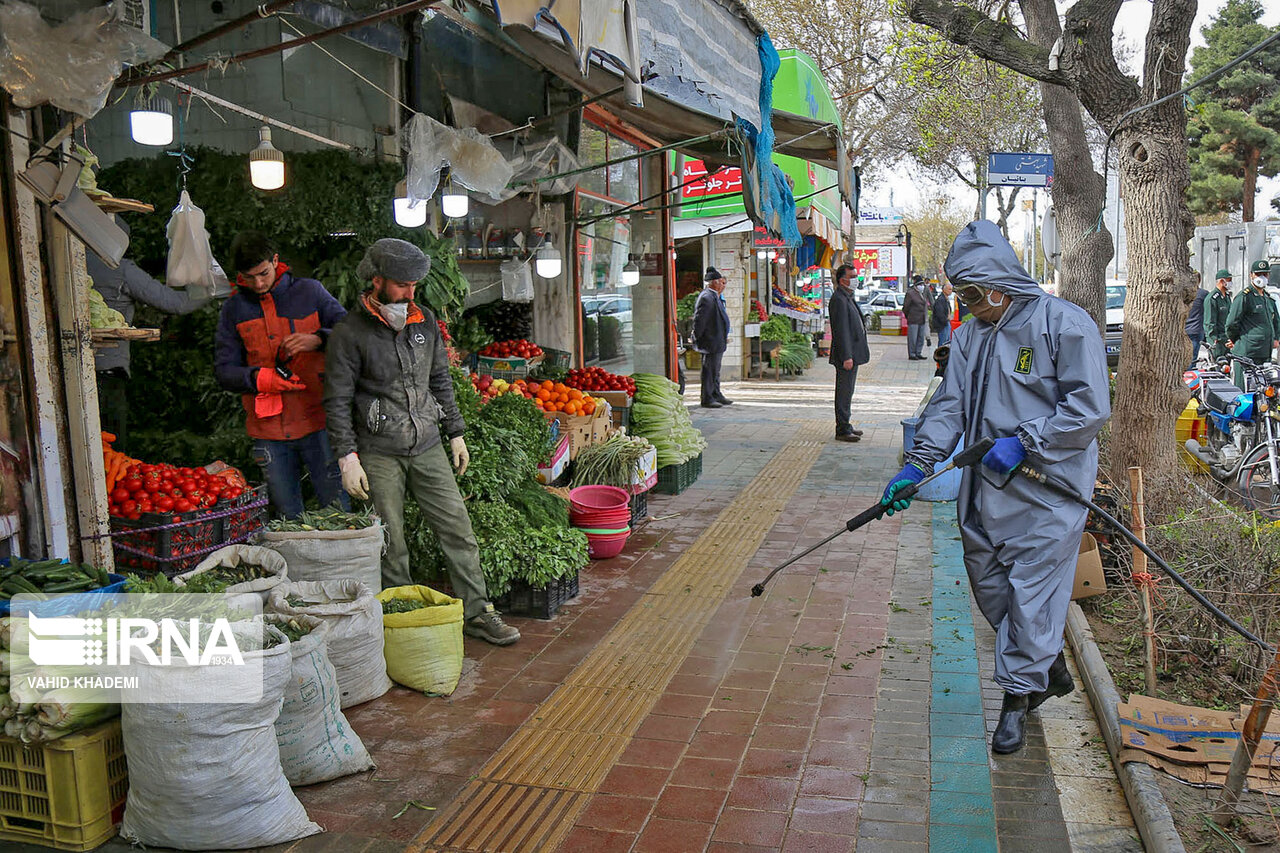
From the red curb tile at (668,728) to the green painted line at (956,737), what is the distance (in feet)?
3.32

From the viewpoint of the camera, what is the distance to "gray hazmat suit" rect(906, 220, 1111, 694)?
13.8ft

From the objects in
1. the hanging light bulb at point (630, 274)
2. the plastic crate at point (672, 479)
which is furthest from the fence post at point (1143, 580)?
the hanging light bulb at point (630, 274)

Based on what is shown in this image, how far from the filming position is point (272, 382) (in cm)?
544

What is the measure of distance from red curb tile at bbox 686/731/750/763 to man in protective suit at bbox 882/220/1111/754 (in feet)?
3.43

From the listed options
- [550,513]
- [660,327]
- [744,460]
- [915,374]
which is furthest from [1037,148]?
[550,513]

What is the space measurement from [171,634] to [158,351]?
4234mm

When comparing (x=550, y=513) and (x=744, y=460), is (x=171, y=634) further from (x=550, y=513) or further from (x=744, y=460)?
(x=744, y=460)

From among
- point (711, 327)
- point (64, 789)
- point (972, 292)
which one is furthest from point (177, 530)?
point (711, 327)

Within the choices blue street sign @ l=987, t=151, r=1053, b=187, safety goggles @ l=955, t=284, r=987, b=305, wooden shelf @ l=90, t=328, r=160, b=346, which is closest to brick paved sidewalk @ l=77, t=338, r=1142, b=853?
safety goggles @ l=955, t=284, r=987, b=305

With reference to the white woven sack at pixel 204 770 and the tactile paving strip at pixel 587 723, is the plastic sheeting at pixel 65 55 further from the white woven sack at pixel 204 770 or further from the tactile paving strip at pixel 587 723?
the tactile paving strip at pixel 587 723

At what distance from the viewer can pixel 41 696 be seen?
11.1 feet

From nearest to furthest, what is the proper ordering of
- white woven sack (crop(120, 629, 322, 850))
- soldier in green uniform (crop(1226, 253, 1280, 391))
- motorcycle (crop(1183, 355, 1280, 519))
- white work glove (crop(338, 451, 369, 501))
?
white woven sack (crop(120, 629, 322, 850)), white work glove (crop(338, 451, 369, 501)), motorcycle (crop(1183, 355, 1280, 519)), soldier in green uniform (crop(1226, 253, 1280, 391))

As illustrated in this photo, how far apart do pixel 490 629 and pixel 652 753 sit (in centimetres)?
151

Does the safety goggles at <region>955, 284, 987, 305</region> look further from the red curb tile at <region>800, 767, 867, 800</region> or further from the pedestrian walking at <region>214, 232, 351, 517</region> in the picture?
the pedestrian walking at <region>214, 232, 351, 517</region>
